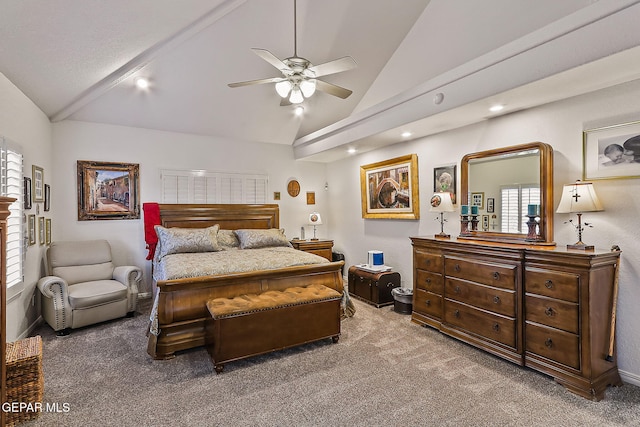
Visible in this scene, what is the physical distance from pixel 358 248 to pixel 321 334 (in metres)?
2.85

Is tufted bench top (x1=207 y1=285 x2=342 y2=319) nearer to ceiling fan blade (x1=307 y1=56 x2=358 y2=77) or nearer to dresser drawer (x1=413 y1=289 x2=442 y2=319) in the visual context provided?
dresser drawer (x1=413 y1=289 x2=442 y2=319)

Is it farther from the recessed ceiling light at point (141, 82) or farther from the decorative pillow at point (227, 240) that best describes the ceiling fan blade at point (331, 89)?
the decorative pillow at point (227, 240)

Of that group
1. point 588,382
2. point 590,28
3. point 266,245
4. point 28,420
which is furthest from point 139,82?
point 588,382

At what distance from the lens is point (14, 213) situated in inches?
125

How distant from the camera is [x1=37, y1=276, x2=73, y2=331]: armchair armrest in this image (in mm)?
3566

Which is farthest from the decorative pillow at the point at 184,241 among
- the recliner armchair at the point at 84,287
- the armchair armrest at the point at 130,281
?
the recliner armchair at the point at 84,287

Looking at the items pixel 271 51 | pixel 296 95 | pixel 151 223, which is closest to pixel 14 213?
pixel 151 223

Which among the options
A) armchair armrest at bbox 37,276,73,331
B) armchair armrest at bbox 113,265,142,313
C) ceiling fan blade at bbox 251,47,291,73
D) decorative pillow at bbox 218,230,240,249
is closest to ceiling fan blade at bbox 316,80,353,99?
ceiling fan blade at bbox 251,47,291,73

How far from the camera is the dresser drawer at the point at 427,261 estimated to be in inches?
142

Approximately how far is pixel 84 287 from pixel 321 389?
10.5 ft

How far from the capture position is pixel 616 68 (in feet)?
7.63

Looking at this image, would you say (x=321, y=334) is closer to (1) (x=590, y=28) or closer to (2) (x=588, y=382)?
(2) (x=588, y=382)

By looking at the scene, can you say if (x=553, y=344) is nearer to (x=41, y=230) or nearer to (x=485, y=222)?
(x=485, y=222)

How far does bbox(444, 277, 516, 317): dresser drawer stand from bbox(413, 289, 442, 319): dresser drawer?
6.7 inches
